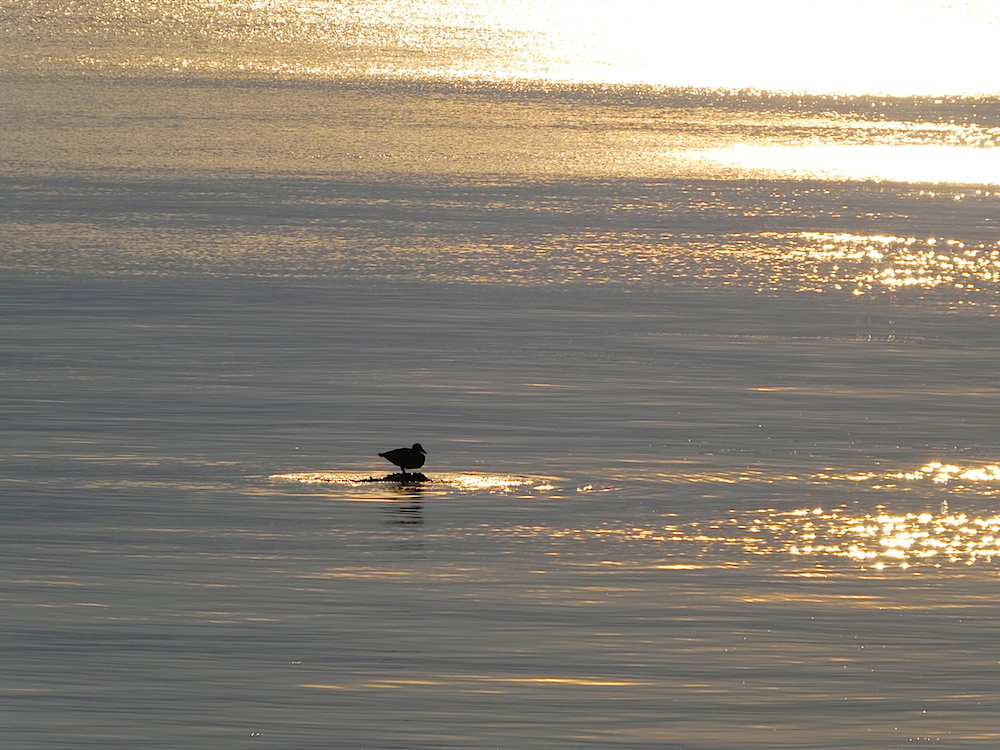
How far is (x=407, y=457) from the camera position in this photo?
945 inches

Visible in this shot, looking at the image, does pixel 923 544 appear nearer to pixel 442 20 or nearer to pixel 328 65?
pixel 328 65

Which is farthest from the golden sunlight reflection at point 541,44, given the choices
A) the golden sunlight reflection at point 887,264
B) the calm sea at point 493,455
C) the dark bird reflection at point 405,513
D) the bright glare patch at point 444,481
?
the dark bird reflection at point 405,513

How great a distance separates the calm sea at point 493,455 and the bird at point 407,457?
0.34 meters

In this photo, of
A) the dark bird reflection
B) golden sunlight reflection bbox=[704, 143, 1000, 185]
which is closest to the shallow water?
the dark bird reflection

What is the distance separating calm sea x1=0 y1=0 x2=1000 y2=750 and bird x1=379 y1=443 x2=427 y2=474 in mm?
344

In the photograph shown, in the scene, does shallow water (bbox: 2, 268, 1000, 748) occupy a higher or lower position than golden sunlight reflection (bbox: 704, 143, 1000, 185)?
lower

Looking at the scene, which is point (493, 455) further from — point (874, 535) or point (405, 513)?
point (874, 535)

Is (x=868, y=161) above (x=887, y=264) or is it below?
above

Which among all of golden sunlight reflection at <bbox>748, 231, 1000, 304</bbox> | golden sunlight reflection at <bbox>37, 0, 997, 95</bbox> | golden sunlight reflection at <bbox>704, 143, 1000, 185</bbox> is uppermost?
golden sunlight reflection at <bbox>37, 0, 997, 95</bbox>

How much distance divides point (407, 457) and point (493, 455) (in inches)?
87.3

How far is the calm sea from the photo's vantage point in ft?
56.8

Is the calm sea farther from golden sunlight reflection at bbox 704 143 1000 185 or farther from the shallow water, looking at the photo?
golden sunlight reflection at bbox 704 143 1000 185

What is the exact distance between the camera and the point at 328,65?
4889 inches

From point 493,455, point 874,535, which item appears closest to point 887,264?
point 493,455
